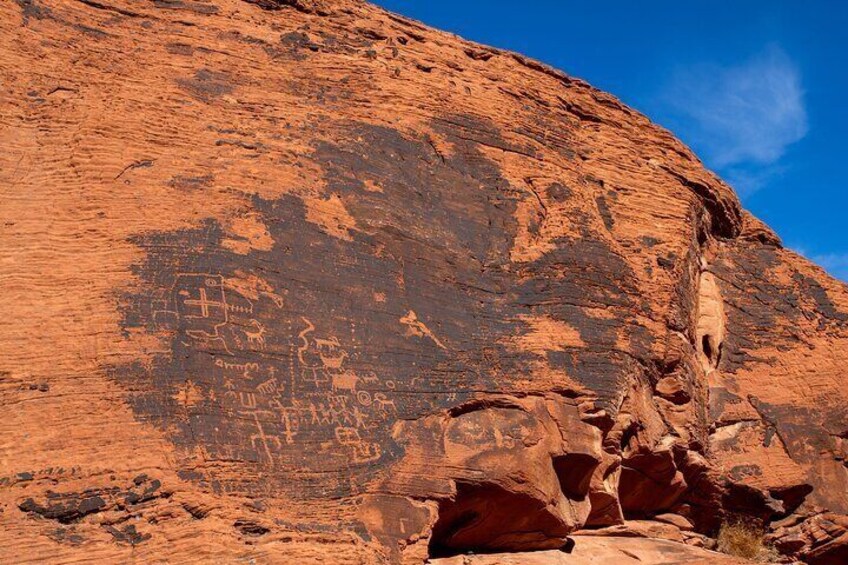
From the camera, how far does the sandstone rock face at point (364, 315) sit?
9047mm

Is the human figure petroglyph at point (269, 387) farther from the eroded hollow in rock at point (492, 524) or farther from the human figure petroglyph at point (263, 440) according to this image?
the eroded hollow in rock at point (492, 524)

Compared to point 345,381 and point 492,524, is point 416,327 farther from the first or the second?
point 492,524

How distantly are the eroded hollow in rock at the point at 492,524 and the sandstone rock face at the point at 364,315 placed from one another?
0.04 metres

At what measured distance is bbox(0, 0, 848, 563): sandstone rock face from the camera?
9.05 m

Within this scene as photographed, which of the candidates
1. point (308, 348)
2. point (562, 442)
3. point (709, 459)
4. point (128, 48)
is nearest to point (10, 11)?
point (128, 48)

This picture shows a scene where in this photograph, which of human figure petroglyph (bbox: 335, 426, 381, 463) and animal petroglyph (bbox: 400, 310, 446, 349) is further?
animal petroglyph (bbox: 400, 310, 446, 349)

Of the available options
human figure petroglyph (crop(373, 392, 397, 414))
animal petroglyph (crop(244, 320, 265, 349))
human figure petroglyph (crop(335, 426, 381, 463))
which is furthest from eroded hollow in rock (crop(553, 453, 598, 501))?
animal petroglyph (crop(244, 320, 265, 349))

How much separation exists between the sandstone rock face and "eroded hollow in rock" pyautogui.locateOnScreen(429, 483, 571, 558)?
0.04 m

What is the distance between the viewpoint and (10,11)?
1157 cm

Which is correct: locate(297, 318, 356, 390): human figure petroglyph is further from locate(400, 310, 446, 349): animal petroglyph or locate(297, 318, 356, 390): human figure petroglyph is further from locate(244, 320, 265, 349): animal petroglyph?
locate(400, 310, 446, 349): animal petroglyph

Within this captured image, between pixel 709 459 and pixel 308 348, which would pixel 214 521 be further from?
pixel 709 459

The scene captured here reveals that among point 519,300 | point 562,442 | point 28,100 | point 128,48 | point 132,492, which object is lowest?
point 132,492

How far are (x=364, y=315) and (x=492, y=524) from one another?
8.88ft

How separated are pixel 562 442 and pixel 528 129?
16.2 ft
